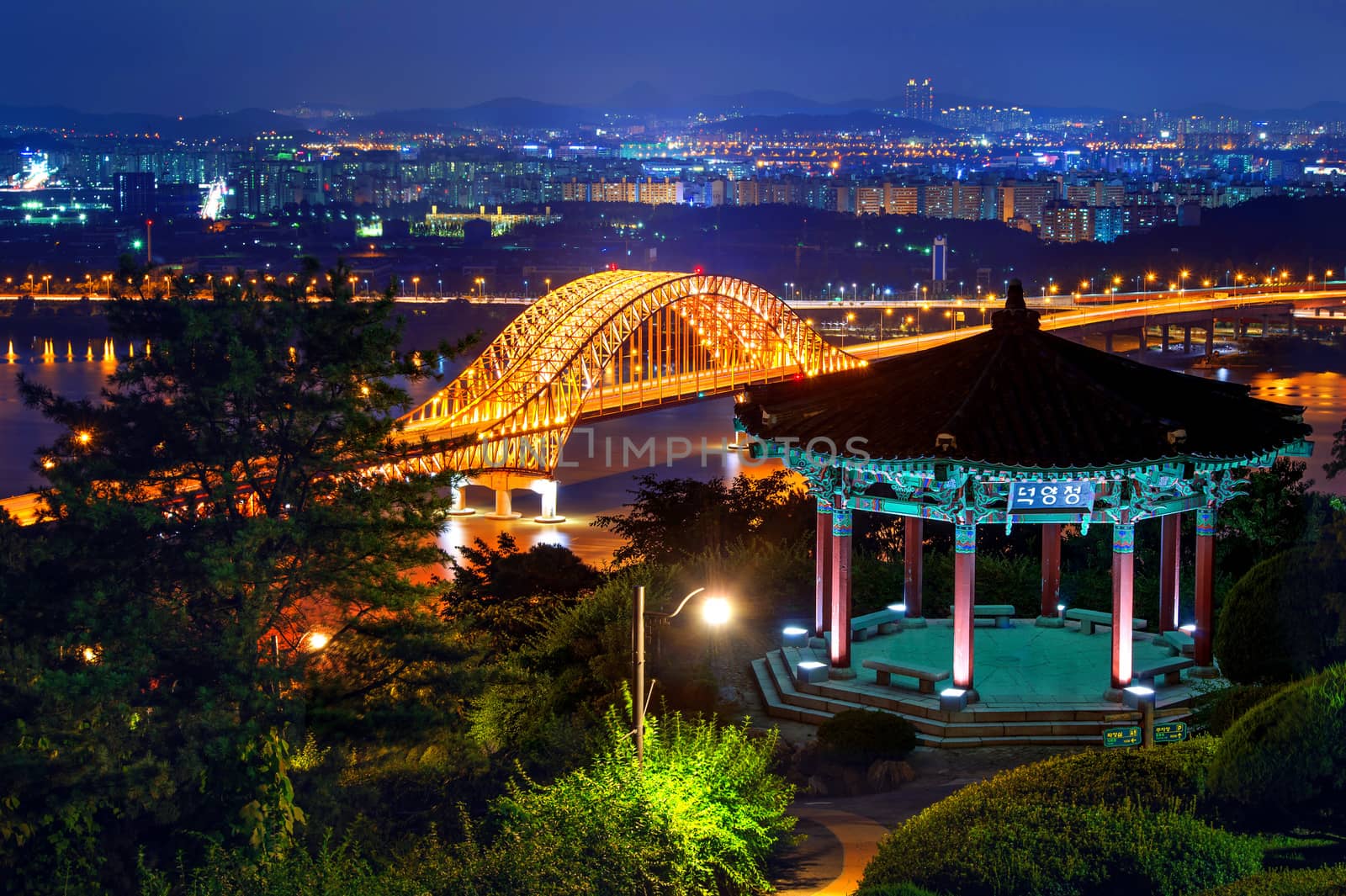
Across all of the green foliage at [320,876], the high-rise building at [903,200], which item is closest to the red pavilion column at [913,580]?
the green foliage at [320,876]

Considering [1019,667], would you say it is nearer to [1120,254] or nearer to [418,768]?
[418,768]

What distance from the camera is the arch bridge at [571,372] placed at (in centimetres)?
5359

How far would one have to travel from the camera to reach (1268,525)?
20.7m

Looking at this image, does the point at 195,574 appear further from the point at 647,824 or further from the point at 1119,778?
the point at 1119,778

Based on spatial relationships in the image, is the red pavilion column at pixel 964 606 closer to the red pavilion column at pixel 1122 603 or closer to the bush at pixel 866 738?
the bush at pixel 866 738

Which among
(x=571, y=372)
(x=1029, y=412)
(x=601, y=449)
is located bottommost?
(x=601, y=449)

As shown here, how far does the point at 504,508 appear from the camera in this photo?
166ft

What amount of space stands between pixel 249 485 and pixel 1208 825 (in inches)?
406

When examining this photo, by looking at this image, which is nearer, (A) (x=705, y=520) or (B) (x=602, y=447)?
(A) (x=705, y=520)

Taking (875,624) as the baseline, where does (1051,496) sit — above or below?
above

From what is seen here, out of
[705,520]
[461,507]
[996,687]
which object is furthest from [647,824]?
[461,507]

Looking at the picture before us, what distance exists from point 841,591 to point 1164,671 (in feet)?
9.68

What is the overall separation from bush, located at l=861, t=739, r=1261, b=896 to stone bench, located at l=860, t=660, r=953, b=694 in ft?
11.3

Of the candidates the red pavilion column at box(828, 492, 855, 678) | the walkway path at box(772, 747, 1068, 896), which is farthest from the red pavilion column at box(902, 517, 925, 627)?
the walkway path at box(772, 747, 1068, 896)
